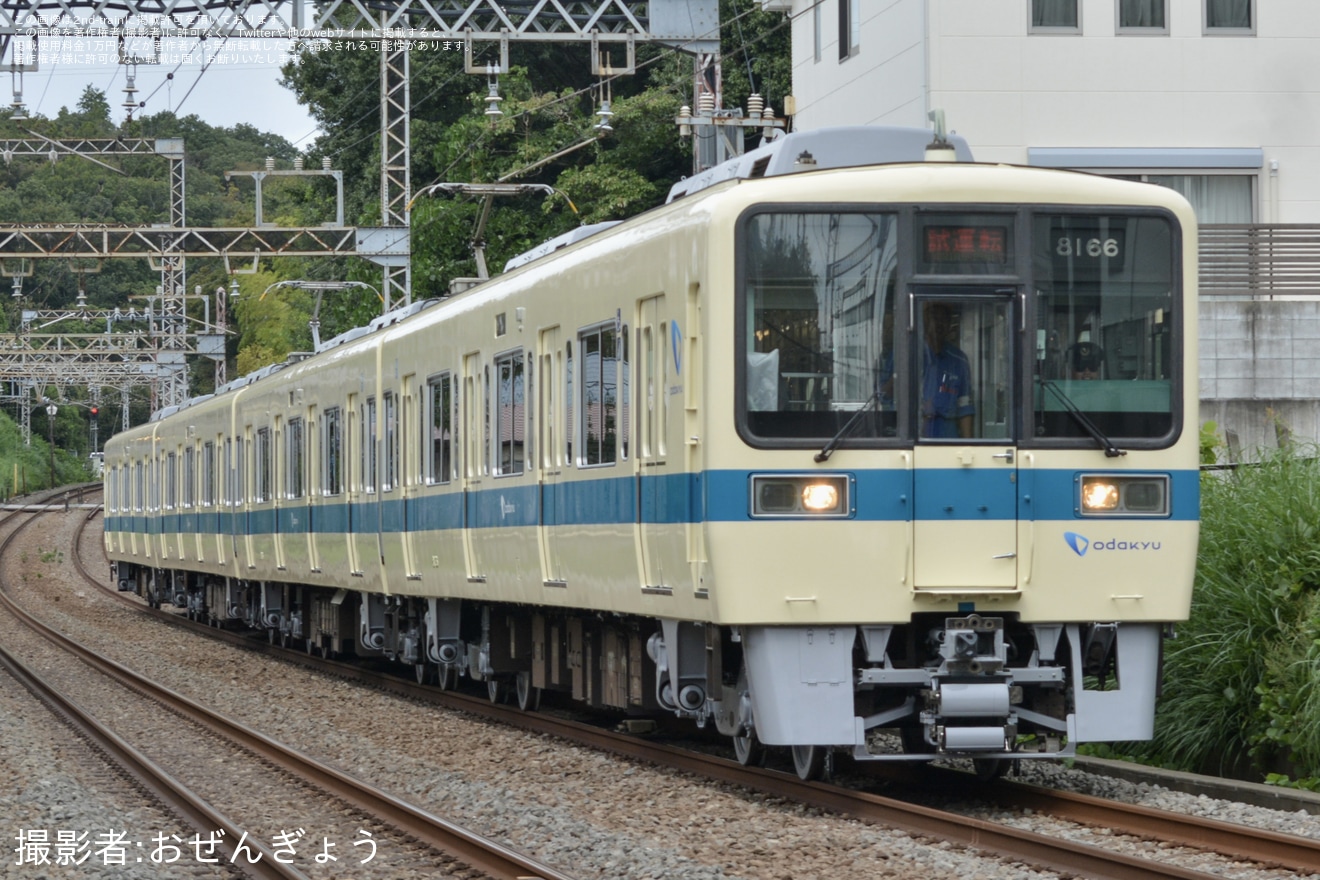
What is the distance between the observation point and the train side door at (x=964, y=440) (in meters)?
9.31

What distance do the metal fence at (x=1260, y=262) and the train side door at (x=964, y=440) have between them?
10667mm

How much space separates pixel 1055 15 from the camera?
69.8 ft

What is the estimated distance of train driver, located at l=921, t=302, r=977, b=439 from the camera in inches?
370

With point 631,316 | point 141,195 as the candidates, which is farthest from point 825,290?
point 141,195

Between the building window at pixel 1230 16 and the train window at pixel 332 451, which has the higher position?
the building window at pixel 1230 16

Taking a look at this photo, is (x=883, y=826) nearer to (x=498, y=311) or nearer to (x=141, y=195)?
(x=498, y=311)

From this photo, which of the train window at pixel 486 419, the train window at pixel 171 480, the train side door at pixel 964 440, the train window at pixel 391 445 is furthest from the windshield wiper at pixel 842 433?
the train window at pixel 171 480

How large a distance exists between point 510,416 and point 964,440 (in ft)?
15.7

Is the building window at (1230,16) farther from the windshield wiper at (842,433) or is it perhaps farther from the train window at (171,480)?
the train window at (171,480)

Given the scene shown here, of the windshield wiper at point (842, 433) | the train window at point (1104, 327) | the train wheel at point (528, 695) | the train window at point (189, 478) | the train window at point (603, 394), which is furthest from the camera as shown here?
the train window at point (189, 478)

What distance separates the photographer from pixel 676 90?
36.4 metres

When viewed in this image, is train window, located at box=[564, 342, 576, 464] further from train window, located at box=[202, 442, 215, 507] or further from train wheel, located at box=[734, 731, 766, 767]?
train window, located at box=[202, 442, 215, 507]

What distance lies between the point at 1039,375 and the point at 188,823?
4.56 m

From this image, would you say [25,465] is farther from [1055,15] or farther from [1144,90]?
[1144,90]
